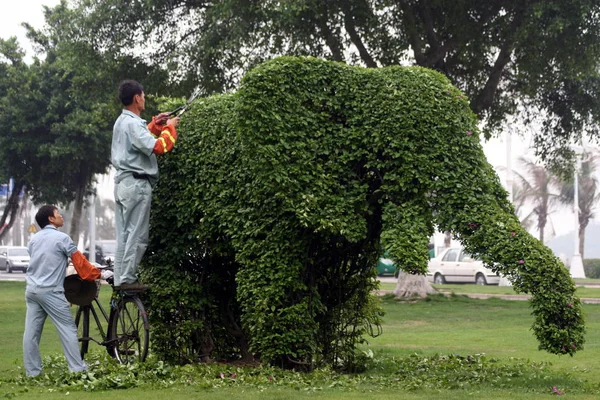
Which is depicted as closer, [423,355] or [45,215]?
[45,215]

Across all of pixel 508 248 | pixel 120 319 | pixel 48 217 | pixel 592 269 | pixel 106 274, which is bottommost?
pixel 120 319

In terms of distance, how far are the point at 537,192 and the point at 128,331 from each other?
51.2 m

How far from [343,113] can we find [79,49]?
53.9 feet

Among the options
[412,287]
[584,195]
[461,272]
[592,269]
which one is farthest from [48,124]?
[584,195]

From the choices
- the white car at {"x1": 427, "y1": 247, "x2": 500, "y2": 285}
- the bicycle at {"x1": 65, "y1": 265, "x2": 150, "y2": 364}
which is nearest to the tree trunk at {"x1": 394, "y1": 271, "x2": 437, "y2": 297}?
the white car at {"x1": 427, "y1": 247, "x2": 500, "y2": 285}

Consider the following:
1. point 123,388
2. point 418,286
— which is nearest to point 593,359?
point 123,388

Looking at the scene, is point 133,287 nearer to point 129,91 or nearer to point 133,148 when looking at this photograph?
point 133,148

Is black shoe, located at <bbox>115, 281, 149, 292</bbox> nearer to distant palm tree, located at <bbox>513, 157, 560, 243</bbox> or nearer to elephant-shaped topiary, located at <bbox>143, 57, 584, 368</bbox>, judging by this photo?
elephant-shaped topiary, located at <bbox>143, 57, 584, 368</bbox>

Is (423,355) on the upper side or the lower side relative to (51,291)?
lower

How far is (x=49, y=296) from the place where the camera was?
28.3ft

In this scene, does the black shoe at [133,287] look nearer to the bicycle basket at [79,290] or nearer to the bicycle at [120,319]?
the bicycle at [120,319]

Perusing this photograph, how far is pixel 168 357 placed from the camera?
9.24m

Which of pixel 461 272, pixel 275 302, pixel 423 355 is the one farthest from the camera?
pixel 461 272

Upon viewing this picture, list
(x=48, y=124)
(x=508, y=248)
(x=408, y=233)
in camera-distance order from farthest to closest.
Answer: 1. (x=48, y=124)
2. (x=408, y=233)
3. (x=508, y=248)
